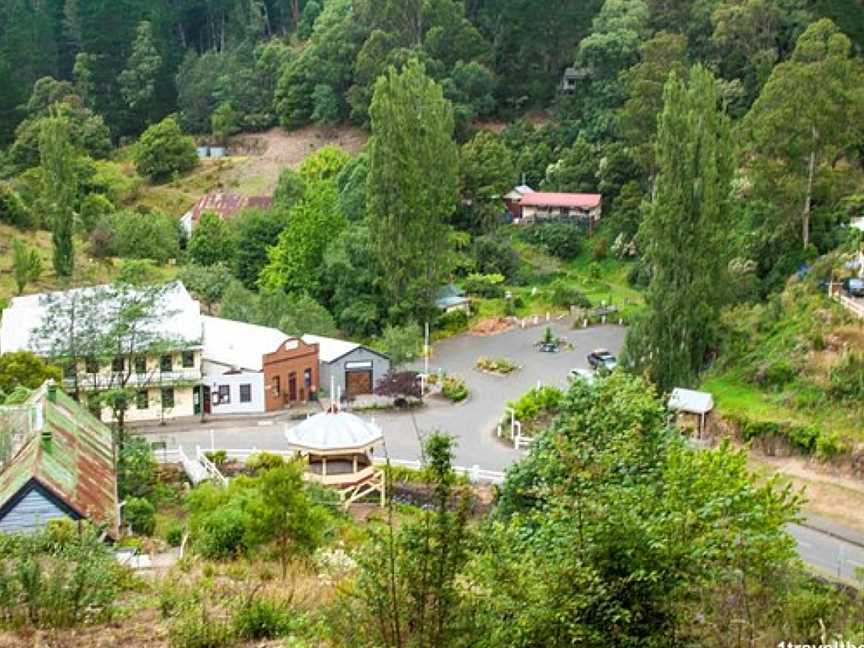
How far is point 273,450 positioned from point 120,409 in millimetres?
4158

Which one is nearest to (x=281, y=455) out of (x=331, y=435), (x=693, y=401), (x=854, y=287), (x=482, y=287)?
(x=331, y=435)

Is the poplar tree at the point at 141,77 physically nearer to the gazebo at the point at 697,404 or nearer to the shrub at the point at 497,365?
the shrub at the point at 497,365

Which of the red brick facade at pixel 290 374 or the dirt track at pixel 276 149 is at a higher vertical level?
the dirt track at pixel 276 149

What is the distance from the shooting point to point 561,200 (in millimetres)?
45875

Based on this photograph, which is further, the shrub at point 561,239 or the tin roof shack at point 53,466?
the shrub at point 561,239

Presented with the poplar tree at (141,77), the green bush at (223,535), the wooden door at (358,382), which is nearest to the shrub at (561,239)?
the wooden door at (358,382)

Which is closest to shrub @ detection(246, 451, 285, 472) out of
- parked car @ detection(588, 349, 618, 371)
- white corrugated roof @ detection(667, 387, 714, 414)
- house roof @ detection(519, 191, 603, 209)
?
white corrugated roof @ detection(667, 387, 714, 414)

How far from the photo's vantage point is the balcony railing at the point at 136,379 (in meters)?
26.5

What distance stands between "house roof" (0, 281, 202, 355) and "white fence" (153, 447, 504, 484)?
126 inches

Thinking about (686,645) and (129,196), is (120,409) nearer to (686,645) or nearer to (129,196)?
(686,645)

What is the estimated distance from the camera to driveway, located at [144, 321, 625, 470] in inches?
1053

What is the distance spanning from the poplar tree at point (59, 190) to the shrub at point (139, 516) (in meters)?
20.1

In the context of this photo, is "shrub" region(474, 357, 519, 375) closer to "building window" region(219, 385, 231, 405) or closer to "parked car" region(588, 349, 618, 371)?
"parked car" region(588, 349, 618, 371)

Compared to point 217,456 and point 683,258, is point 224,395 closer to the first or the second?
point 217,456
